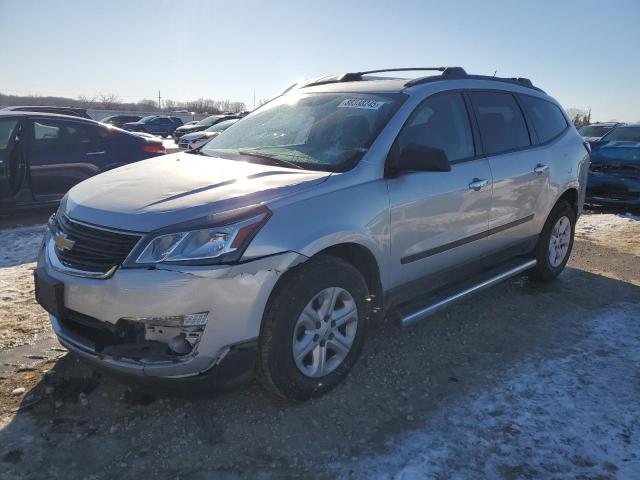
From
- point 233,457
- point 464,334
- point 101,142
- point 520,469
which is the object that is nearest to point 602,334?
point 464,334

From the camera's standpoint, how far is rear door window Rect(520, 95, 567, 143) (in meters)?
4.78

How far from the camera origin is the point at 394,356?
363cm

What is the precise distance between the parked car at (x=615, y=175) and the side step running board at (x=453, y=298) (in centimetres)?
575

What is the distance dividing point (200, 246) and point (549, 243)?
148 inches

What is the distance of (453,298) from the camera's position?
3.71m

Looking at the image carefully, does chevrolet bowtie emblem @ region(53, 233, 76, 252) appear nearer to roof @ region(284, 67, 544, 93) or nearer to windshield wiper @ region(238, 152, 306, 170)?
windshield wiper @ region(238, 152, 306, 170)

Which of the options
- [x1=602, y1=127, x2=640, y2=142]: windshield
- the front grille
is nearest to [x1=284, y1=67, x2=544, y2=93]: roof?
the front grille

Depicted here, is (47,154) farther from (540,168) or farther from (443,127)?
(540,168)

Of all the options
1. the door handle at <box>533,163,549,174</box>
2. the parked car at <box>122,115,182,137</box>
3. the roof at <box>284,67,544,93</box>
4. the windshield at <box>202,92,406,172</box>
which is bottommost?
the door handle at <box>533,163,549,174</box>

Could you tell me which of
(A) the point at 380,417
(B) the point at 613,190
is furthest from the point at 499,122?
(B) the point at 613,190

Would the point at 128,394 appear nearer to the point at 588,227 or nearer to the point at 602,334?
the point at 602,334

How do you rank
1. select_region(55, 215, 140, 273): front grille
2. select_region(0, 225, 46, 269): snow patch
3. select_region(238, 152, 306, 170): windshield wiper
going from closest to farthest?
select_region(55, 215, 140, 273): front grille, select_region(238, 152, 306, 170): windshield wiper, select_region(0, 225, 46, 269): snow patch

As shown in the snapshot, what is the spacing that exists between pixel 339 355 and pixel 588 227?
6399 millimetres

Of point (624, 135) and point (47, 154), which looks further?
point (624, 135)
